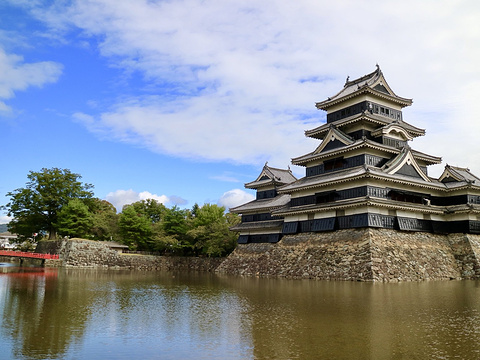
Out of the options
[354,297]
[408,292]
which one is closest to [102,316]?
[354,297]

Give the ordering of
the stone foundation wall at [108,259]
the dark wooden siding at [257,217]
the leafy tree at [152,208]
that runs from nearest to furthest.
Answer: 1. the dark wooden siding at [257,217]
2. the stone foundation wall at [108,259]
3. the leafy tree at [152,208]

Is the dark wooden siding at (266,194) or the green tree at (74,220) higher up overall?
the dark wooden siding at (266,194)

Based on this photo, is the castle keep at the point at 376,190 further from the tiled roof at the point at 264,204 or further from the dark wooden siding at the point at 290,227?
the tiled roof at the point at 264,204

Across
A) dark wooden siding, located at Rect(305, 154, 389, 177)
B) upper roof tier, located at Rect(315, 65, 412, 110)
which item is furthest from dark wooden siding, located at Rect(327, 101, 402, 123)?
dark wooden siding, located at Rect(305, 154, 389, 177)

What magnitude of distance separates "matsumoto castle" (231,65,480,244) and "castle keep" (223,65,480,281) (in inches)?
3.5

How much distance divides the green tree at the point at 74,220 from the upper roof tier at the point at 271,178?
79.5ft

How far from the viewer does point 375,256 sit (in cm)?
2992

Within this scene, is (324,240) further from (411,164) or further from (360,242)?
(411,164)

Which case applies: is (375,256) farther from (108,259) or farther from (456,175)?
(108,259)

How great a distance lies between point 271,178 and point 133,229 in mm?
22866

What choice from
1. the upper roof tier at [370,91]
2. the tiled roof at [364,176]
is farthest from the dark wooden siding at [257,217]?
the upper roof tier at [370,91]

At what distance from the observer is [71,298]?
18.4m

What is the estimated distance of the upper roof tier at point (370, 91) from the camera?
131 feet

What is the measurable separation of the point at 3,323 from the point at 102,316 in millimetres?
2984
